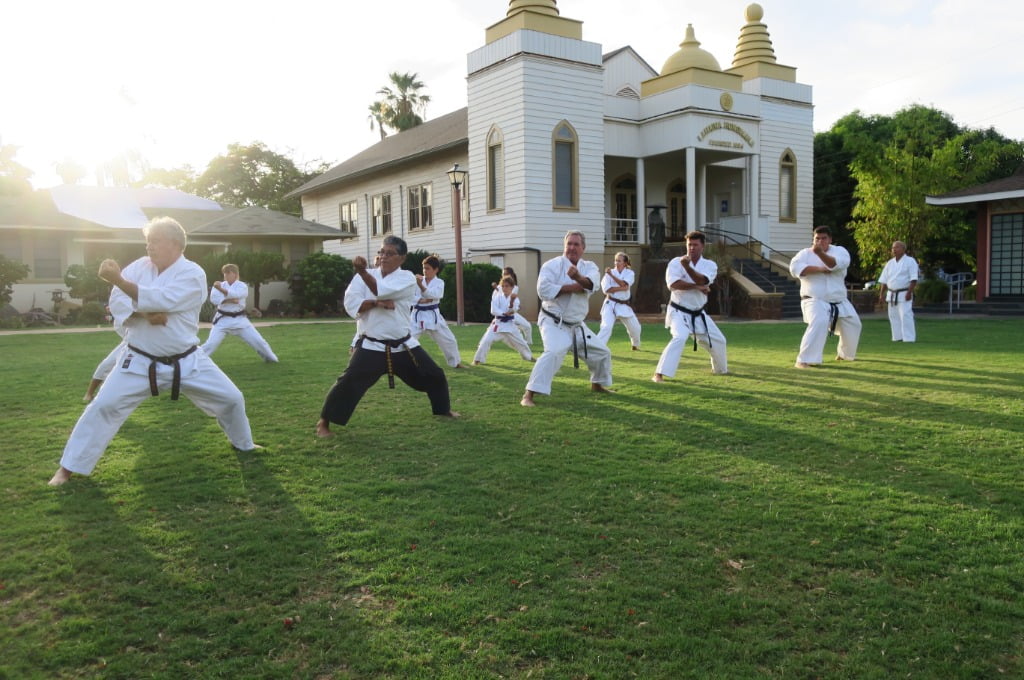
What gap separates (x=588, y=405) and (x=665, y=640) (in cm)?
523

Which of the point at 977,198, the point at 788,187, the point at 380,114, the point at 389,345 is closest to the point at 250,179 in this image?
the point at 380,114

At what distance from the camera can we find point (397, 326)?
7.29 meters

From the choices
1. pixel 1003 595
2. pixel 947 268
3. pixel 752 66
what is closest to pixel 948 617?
pixel 1003 595

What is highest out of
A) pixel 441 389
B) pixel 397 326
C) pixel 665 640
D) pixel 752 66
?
pixel 752 66

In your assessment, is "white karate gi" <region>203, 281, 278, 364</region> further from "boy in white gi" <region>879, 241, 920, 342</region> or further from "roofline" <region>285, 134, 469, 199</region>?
"roofline" <region>285, 134, 469, 199</region>

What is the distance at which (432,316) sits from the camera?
12.3 metres

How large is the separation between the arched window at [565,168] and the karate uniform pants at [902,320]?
1166 centimetres

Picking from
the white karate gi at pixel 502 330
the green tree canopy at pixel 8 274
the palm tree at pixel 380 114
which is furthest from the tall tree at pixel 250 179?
the white karate gi at pixel 502 330

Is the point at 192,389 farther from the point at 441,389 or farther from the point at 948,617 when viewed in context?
the point at 948,617

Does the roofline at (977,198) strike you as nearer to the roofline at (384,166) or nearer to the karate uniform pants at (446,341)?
the roofline at (384,166)

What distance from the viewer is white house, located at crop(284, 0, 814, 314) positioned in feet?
78.3

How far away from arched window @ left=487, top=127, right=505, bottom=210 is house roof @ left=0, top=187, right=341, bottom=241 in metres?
8.64

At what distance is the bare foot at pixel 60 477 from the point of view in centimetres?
548

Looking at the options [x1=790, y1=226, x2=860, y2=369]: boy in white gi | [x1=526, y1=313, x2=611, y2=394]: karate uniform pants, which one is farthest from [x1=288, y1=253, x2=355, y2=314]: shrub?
[x1=526, y1=313, x2=611, y2=394]: karate uniform pants
